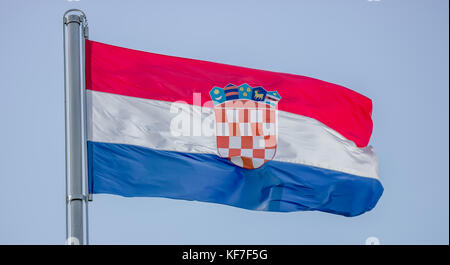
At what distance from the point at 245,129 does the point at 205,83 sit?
3.53ft

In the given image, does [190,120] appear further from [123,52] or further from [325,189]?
[325,189]

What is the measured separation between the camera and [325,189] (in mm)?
17016

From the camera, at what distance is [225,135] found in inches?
649

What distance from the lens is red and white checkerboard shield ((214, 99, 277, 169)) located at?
645 inches

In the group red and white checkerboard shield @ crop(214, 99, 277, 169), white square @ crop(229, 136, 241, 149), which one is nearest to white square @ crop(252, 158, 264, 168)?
red and white checkerboard shield @ crop(214, 99, 277, 169)

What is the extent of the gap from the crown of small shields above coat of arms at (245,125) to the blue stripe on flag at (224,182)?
0.21 meters

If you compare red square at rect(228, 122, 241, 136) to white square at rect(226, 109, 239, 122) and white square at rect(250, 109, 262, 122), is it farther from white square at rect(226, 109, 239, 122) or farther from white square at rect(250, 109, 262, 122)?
white square at rect(250, 109, 262, 122)

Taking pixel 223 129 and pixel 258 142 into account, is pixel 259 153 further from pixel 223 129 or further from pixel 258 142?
pixel 223 129

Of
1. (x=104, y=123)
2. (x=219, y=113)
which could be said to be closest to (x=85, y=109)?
(x=104, y=123)

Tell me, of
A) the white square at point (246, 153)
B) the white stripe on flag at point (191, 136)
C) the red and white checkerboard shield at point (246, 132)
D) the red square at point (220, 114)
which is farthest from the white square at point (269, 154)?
the red square at point (220, 114)

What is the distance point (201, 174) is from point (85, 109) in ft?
7.71

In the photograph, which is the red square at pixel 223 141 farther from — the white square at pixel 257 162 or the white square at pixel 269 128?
the white square at pixel 269 128

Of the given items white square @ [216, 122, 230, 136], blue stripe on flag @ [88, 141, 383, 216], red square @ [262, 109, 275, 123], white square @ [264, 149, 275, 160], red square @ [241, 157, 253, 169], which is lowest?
blue stripe on flag @ [88, 141, 383, 216]

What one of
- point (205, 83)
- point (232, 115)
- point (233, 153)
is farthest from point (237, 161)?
point (205, 83)
